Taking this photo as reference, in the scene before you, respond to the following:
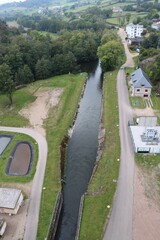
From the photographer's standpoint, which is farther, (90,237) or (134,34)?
(134,34)

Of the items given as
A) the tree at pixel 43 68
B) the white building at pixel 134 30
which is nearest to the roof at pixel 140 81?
the tree at pixel 43 68

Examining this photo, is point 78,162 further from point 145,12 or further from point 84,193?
point 145,12

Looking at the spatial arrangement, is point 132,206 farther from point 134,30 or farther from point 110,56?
point 134,30

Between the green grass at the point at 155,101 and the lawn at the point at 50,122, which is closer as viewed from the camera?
the lawn at the point at 50,122

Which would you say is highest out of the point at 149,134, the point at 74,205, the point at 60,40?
the point at 60,40

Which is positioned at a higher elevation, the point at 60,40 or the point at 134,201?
the point at 60,40

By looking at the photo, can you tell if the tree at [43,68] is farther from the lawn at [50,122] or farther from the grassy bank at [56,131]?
the grassy bank at [56,131]

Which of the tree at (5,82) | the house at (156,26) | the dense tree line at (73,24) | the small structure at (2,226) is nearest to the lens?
the small structure at (2,226)

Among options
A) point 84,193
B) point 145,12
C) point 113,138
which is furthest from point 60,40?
point 145,12
